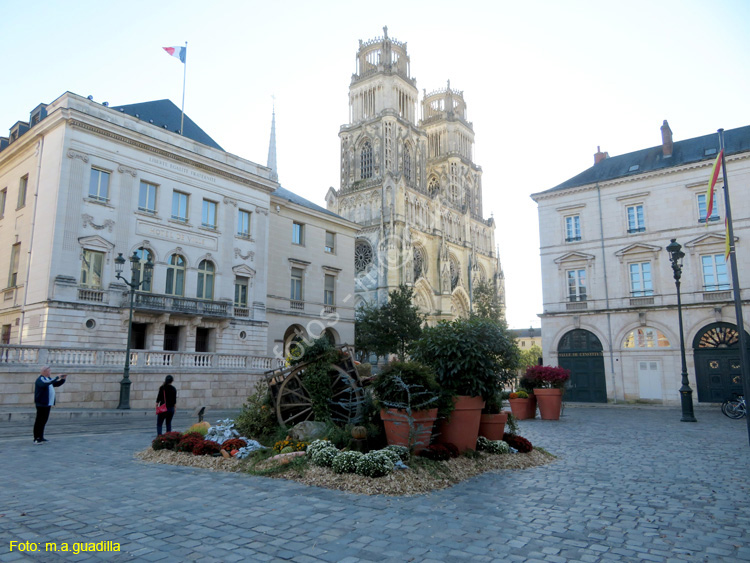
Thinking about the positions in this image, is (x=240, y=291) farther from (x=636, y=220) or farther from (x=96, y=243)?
(x=636, y=220)

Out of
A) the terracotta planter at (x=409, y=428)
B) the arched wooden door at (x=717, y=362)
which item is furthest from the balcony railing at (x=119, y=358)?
the arched wooden door at (x=717, y=362)

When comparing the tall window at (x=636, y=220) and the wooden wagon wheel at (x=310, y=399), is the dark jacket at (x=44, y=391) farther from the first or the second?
the tall window at (x=636, y=220)

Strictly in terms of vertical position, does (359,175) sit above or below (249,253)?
above

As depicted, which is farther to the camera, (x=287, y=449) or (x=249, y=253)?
(x=249, y=253)

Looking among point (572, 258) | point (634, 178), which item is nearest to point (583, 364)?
point (572, 258)

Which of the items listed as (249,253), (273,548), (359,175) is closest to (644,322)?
(249,253)

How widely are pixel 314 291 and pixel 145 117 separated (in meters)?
15.3

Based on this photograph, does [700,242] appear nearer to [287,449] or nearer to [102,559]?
[287,449]

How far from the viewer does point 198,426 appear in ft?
36.1

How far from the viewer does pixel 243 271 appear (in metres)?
31.6

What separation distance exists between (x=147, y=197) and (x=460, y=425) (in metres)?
24.1

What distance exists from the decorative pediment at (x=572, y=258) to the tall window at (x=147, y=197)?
2416 cm

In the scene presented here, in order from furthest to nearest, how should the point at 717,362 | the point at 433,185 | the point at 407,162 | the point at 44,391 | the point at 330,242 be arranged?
the point at 433,185
the point at 407,162
the point at 330,242
the point at 717,362
the point at 44,391

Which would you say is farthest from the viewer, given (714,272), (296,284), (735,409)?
(296,284)
